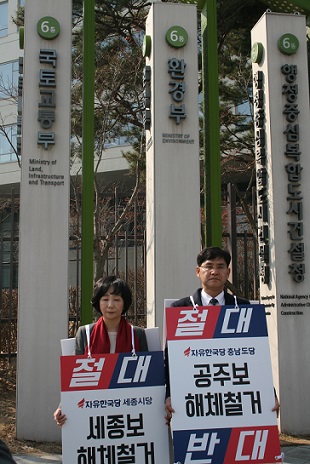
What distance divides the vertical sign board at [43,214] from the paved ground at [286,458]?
1.86ft

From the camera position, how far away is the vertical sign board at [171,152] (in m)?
6.82

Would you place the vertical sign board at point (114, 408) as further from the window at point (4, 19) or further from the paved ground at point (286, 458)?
the window at point (4, 19)

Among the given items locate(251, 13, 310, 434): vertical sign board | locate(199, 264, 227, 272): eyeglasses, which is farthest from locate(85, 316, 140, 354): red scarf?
locate(251, 13, 310, 434): vertical sign board

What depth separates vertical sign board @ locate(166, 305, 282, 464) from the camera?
10.5 feet

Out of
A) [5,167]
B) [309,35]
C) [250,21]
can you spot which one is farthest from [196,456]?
[5,167]

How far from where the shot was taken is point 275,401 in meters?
3.29

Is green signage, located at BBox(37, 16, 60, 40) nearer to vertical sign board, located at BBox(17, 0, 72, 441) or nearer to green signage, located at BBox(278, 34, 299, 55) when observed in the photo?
vertical sign board, located at BBox(17, 0, 72, 441)

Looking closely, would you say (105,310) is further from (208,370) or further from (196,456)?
(196,456)

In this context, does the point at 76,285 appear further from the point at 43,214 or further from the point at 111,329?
the point at 111,329

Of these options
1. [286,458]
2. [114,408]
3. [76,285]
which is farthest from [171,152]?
[114,408]

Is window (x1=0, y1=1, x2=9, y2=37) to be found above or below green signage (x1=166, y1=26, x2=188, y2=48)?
above

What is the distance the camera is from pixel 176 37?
23.4ft

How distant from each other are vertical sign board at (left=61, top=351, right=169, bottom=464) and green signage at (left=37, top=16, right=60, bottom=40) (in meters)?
4.91

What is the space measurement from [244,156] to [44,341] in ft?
26.2
